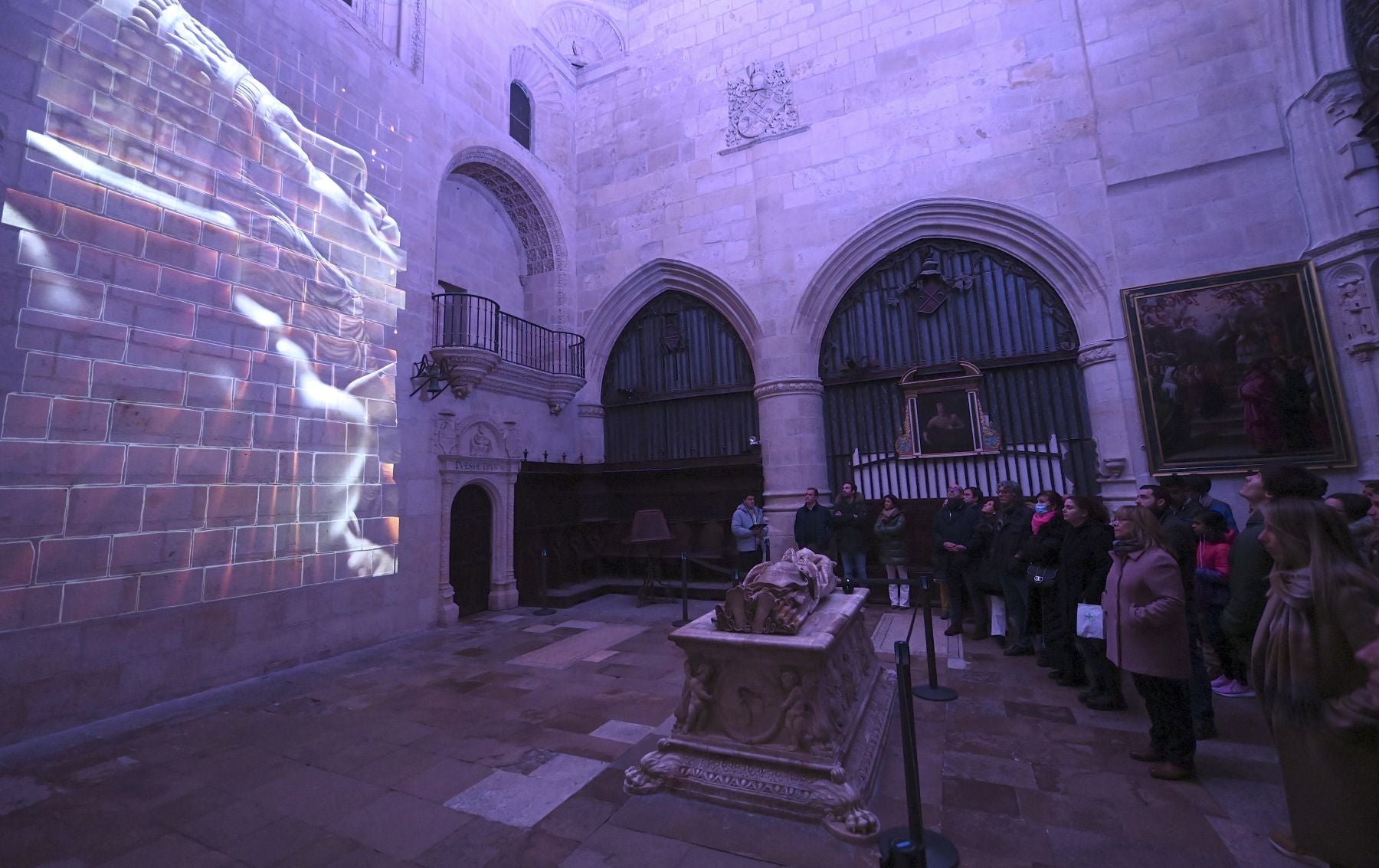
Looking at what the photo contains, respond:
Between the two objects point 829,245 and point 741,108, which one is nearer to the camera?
point 829,245

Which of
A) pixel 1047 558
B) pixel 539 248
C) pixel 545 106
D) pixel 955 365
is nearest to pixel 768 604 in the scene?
pixel 1047 558

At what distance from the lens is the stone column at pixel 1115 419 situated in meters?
7.22

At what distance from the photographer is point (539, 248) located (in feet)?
34.9

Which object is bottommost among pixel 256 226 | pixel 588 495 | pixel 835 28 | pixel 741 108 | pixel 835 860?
pixel 835 860

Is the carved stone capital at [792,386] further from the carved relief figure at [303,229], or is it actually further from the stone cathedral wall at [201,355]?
the carved relief figure at [303,229]

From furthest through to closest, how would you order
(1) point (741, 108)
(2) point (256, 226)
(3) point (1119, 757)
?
(1) point (741, 108) → (2) point (256, 226) → (3) point (1119, 757)

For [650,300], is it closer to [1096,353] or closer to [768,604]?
[1096,353]

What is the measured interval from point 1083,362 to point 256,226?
33.0ft

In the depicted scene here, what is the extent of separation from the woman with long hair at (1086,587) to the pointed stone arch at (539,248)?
28.6ft

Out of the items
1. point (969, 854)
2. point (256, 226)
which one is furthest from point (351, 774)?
point (256, 226)

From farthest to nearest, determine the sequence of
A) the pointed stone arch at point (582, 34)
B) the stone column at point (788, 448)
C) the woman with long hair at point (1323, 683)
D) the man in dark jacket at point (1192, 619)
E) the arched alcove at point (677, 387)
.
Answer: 1. the pointed stone arch at point (582, 34)
2. the arched alcove at point (677, 387)
3. the stone column at point (788, 448)
4. the man in dark jacket at point (1192, 619)
5. the woman with long hair at point (1323, 683)

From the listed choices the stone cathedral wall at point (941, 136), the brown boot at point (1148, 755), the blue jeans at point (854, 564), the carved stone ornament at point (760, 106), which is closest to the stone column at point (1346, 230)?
the stone cathedral wall at point (941, 136)

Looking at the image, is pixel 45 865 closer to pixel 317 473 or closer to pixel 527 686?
pixel 527 686

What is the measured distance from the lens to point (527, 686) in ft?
15.6
